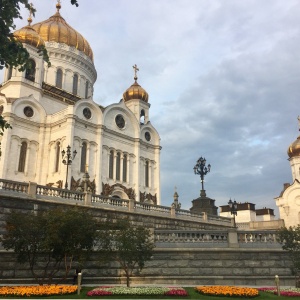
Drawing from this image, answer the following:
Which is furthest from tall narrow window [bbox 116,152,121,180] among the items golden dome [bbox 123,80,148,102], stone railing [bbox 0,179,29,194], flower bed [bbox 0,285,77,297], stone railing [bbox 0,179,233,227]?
flower bed [bbox 0,285,77,297]

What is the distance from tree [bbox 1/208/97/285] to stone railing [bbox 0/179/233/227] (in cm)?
544

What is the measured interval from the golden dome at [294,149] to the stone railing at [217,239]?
41.3m

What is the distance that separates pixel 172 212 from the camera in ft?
100

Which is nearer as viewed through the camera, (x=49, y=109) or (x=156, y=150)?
(x=49, y=109)

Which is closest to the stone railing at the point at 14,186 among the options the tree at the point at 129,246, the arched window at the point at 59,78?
the tree at the point at 129,246

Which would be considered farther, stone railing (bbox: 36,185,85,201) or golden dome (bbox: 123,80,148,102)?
golden dome (bbox: 123,80,148,102)

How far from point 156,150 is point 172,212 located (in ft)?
60.4

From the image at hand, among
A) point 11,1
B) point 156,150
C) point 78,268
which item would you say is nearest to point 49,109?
point 156,150

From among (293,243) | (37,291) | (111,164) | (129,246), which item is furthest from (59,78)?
(293,243)

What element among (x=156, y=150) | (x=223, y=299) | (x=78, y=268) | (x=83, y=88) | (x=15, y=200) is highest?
(x=83, y=88)

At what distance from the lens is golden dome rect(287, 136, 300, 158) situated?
56969 millimetres

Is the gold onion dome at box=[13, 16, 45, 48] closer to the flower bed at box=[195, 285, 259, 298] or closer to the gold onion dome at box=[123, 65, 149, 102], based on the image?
the gold onion dome at box=[123, 65, 149, 102]

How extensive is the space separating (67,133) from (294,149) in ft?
123

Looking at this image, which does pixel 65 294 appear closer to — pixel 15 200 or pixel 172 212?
pixel 15 200
